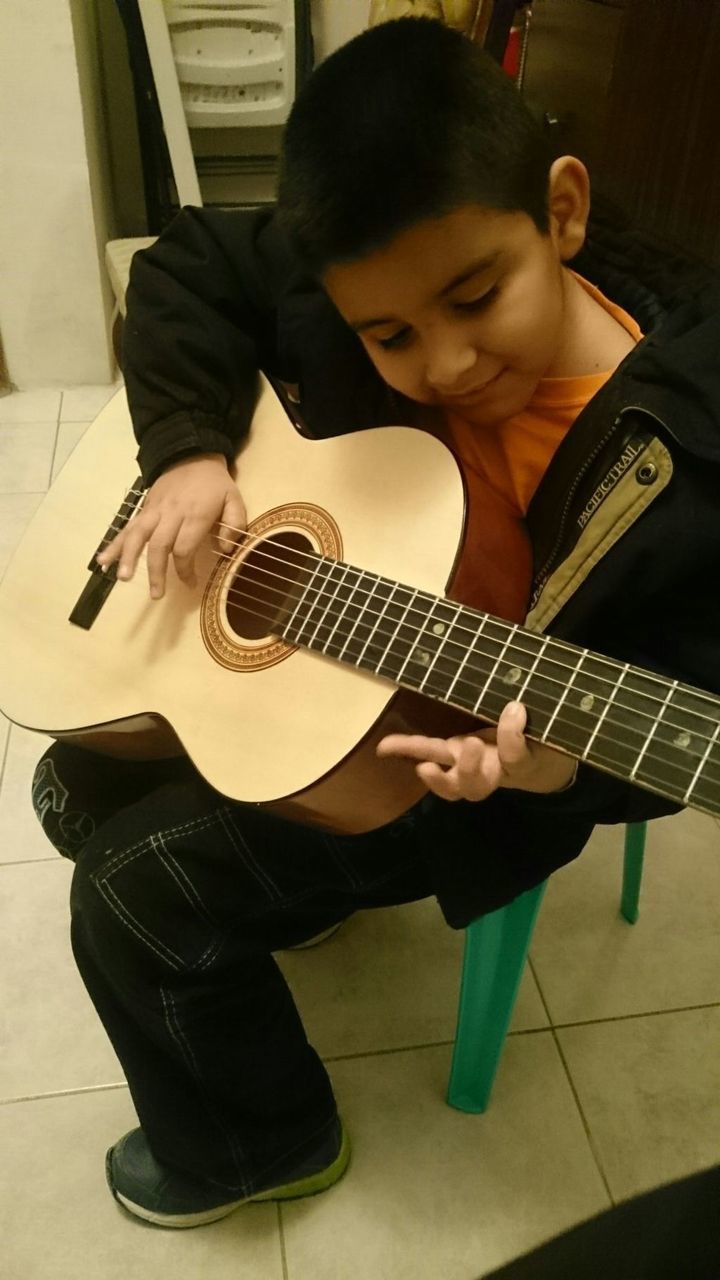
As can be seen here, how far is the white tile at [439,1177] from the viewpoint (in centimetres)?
93

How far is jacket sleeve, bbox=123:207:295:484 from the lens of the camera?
2.87 ft

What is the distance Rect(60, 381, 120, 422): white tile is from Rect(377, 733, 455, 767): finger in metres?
1.73

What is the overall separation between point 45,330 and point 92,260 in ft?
0.69

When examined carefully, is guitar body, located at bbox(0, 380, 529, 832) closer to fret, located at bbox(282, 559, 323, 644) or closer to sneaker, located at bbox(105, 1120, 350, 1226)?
fret, located at bbox(282, 559, 323, 644)

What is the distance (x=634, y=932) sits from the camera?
1.21m

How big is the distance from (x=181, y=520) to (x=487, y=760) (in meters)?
0.37

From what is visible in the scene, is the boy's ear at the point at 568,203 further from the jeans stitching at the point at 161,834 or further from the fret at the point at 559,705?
the jeans stitching at the point at 161,834

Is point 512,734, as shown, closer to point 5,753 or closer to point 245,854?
point 245,854

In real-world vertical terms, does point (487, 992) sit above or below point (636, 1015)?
above

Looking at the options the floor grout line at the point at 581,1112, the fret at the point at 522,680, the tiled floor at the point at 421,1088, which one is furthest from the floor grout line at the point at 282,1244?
the fret at the point at 522,680

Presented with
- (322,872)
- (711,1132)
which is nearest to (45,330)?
(322,872)

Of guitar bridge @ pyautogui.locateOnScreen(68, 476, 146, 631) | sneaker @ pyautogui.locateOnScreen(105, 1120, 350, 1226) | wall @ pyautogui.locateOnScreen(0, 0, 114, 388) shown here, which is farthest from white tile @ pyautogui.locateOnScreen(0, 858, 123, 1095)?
wall @ pyautogui.locateOnScreen(0, 0, 114, 388)

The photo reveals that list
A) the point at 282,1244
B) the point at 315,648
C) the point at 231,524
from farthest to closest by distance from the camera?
1. the point at 282,1244
2. the point at 231,524
3. the point at 315,648

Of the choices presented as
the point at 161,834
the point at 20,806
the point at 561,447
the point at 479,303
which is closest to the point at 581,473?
the point at 561,447
